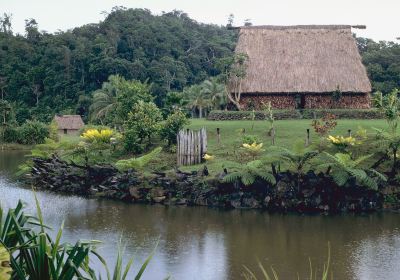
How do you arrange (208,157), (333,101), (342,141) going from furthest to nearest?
1. (333,101)
2. (208,157)
3. (342,141)

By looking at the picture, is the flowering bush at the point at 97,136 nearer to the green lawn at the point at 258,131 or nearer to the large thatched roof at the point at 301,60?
the green lawn at the point at 258,131

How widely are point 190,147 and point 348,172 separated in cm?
693

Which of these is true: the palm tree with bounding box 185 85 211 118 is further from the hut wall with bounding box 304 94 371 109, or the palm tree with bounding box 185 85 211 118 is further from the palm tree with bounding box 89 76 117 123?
the hut wall with bounding box 304 94 371 109

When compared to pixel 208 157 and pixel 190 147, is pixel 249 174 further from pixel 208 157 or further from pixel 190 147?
pixel 190 147

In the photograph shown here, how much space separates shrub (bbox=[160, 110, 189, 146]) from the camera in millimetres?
25984

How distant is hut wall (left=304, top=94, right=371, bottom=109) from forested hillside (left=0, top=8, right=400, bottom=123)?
71.2 ft

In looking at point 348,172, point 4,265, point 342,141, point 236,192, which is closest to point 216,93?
point 342,141

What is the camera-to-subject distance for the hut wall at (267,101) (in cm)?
3344

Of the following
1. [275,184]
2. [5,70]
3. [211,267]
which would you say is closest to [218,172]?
[275,184]

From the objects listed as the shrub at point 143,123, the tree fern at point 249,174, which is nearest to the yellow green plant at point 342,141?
the tree fern at point 249,174

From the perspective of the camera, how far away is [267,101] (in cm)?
3350

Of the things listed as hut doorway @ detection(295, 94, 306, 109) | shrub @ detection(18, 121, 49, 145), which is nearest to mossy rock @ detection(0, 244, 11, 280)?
hut doorway @ detection(295, 94, 306, 109)

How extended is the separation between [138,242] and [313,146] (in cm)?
890

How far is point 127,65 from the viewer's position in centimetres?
5800
